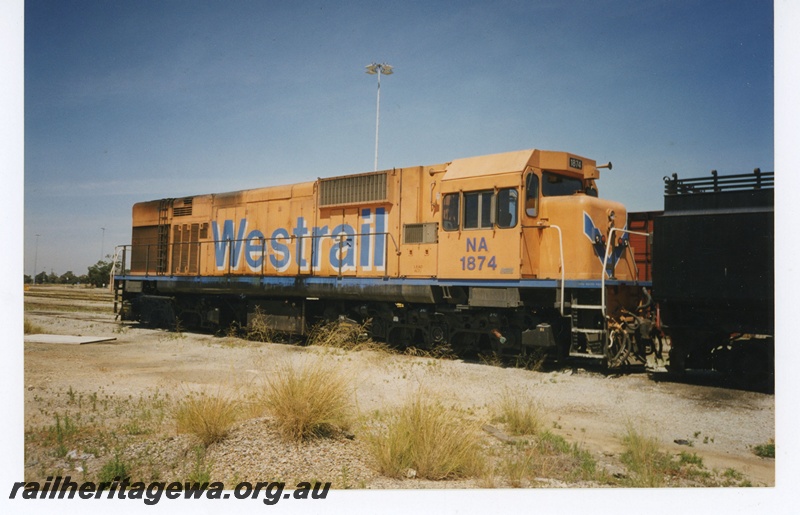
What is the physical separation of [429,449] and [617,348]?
549 cm

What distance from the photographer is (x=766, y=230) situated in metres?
7.30

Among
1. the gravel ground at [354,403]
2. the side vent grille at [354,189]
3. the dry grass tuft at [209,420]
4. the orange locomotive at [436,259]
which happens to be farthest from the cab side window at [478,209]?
the dry grass tuft at [209,420]

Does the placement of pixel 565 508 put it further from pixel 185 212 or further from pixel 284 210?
pixel 185 212

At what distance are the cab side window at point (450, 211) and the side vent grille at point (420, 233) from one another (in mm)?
362

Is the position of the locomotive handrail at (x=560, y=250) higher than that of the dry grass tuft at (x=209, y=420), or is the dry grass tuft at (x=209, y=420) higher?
the locomotive handrail at (x=560, y=250)

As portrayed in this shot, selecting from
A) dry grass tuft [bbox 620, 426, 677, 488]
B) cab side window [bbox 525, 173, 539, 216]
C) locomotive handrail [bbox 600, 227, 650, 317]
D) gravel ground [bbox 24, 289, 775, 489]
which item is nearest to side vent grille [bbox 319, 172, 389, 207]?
cab side window [bbox 525, 173, 539, 216]

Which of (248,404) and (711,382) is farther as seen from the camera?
(711,382)

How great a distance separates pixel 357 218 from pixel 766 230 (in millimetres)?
7392

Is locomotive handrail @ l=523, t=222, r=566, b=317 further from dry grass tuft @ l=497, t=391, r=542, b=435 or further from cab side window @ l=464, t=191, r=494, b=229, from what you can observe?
dry grass tuft @ l=497, t=391, r=542, b=435

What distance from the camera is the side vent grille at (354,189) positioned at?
1167 cm

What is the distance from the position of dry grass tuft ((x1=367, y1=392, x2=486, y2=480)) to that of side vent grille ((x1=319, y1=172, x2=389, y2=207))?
23.4 ft

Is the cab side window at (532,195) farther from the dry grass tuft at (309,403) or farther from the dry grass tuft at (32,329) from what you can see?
the dry grass tuft at (32,329)

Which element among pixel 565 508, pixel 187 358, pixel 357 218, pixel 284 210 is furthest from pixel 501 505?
pixel 284 210

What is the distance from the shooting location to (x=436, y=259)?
34.7ft
